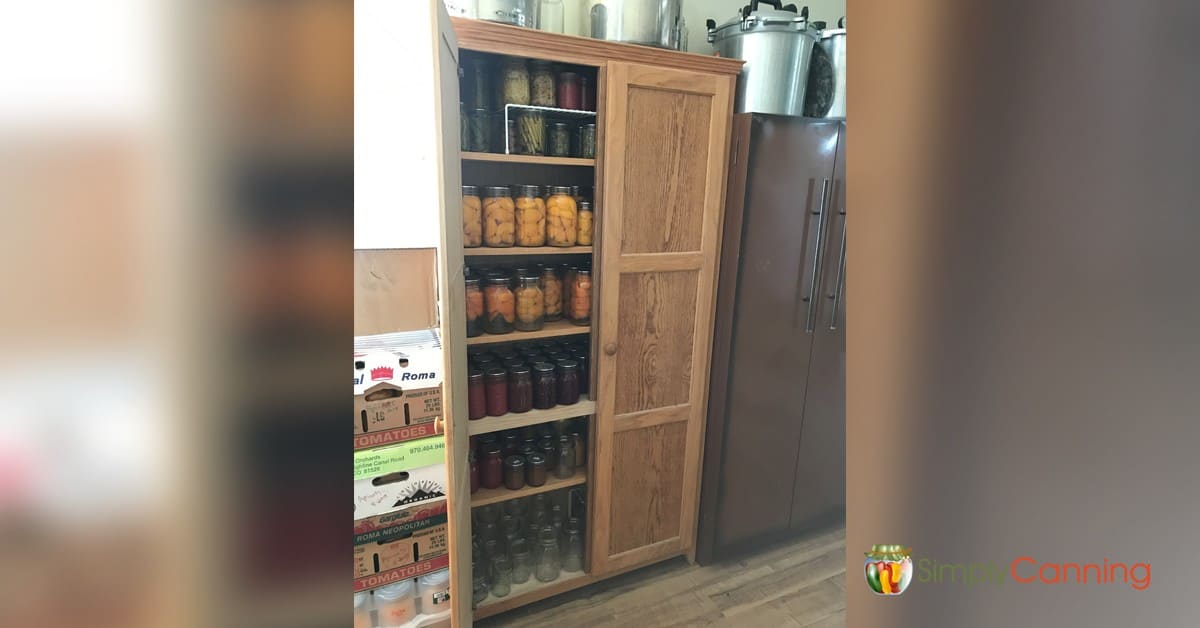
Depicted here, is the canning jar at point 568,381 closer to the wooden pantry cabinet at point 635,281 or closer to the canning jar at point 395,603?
the wooden pantry cabinet at point 635,281

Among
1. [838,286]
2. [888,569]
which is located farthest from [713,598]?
[888,569]

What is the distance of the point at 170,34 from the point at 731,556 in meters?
2.30

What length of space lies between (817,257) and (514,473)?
1.23m

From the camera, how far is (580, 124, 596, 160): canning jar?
1650 mm

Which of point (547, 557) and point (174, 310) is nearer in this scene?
point (174, 310)

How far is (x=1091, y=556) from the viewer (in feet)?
0.66

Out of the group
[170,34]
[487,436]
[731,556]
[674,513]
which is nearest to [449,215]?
[487,436]

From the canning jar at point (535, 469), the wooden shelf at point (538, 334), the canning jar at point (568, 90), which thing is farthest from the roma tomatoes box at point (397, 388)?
the canning jar at point (568, 90)

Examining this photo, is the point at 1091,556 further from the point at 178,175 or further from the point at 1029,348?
the point at 178,175

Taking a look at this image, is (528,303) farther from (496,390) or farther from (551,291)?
(496,390)

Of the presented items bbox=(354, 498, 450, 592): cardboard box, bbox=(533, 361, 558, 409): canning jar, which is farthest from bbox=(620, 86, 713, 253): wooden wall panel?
bbox=(354, 498, 450, 592): cardboard box

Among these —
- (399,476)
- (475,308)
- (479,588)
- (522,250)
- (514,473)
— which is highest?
(522,250)

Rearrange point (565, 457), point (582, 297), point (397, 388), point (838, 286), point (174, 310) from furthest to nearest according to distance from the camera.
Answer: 1. point (838, 286)
2. point (565, 457)
3. point (582, 297)
4. point (397, 388)
5. point (174, 310)

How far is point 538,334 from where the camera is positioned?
1.70 m
